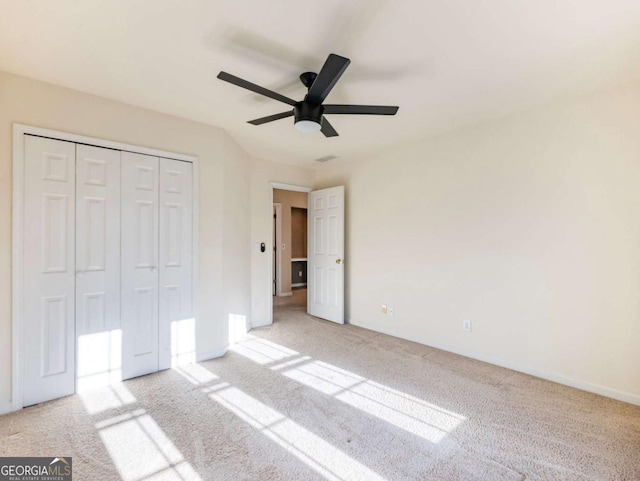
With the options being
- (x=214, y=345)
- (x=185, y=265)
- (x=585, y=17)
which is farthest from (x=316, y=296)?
(x=585, y=17)

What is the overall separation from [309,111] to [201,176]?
1546mm

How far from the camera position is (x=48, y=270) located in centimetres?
241

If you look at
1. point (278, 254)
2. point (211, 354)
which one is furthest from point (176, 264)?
point (278, 254)

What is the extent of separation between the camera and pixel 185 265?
3.08 m

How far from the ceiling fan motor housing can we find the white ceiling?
28 centimetres

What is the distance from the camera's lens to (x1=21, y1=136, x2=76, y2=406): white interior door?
7.68ft

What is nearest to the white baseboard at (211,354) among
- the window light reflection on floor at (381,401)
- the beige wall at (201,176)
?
the beige wall at (201,176)

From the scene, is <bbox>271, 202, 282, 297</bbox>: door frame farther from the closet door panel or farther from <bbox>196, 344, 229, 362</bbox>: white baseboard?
the closet door panel

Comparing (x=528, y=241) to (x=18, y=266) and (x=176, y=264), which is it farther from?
(x=18, y=266)

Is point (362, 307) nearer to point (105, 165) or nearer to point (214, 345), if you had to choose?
point (214, 345)

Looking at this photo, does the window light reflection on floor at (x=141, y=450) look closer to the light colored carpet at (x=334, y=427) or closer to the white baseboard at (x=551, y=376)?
the light colored carpet at (x=334, y=427)

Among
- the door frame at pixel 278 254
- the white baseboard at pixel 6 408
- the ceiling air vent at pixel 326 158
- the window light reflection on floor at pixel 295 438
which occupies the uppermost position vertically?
the ceiling air vent at pixel 326 158

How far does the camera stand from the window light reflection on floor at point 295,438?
1700 millimetres

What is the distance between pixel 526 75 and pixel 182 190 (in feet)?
10.2
